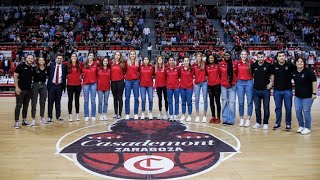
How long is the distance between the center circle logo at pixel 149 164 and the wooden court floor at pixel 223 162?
1.75 ft

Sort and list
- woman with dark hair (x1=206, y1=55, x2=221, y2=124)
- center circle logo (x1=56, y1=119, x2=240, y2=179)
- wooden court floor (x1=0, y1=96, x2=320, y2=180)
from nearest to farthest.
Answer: wooden court floor (x1=0, y1=96, x2=320, y2=180) → center circle logo (x1=56, y1=119, x2=240, y2=179) → woman with dark hair (x1=206, y1=55, x2=221, y2=124)

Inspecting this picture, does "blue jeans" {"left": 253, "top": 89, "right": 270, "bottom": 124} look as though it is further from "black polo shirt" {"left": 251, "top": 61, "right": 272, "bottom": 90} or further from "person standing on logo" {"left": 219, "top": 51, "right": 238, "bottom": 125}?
"person standing on logo" {"left": 219, "top": 51, "right": 238, "bottom": 125}

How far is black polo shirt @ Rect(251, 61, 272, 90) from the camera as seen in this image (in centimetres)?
722

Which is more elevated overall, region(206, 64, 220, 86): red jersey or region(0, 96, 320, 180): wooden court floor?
region(206, 64, 220, 86): red jersey

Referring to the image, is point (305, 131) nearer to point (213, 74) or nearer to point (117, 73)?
point (213, 74)

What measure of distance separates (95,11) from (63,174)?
69.2 feet

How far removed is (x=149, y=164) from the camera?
519 cm

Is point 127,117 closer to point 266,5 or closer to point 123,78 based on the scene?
point 123,78

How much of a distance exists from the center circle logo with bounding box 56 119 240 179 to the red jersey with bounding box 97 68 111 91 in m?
1.10

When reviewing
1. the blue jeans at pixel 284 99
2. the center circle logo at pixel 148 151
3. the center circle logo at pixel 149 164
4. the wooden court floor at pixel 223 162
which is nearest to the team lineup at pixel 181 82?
the blue jeans at pixel 284 99

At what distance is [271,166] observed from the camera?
513cm

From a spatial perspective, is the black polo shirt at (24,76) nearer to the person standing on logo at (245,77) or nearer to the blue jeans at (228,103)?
the blue jeans at (228,103)

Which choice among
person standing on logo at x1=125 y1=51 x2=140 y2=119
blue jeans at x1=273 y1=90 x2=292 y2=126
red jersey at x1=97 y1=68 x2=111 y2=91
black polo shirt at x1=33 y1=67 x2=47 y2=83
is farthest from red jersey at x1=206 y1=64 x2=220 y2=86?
black polo shirt at x1=33 y1=67 x2=47 y2=83

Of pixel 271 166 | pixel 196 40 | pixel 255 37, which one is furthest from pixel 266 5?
pixel 271 166
